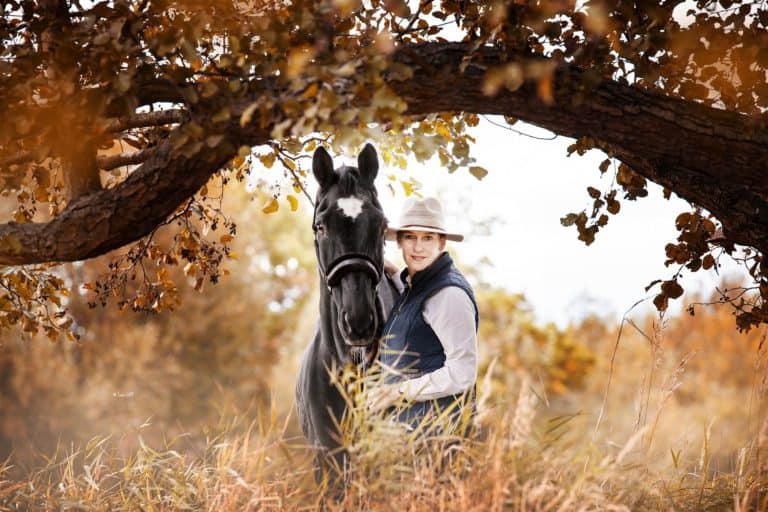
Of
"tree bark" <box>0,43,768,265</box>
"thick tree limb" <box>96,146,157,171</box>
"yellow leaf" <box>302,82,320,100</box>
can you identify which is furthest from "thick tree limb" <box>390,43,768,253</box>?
"thick tree limb" <box>96,146,157,171</box>

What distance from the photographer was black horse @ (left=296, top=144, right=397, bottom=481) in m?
3.69

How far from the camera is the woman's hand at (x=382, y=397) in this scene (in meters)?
3.36

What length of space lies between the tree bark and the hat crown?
0.75 metres

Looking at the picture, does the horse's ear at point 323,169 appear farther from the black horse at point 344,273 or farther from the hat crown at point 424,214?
the hat crown at point 424,214

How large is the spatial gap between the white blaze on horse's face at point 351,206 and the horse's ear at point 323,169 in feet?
0.78

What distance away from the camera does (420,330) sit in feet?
12.7

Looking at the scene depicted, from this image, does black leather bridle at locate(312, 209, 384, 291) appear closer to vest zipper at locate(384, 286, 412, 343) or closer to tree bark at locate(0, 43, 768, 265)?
vest zipper at locate(384, 286, 412, 343)

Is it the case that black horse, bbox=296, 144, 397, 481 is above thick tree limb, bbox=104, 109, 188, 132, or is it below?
below

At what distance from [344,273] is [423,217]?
69cm

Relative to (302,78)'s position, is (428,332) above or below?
below

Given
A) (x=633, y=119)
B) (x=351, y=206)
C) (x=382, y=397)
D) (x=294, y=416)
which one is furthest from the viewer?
(x=294, y=416)

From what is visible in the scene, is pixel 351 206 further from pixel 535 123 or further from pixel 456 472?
pixel 456 472

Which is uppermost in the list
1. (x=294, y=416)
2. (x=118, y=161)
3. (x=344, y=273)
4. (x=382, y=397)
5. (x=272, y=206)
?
(x=118, y=161)

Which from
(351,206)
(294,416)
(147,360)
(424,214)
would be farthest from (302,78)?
(147,360)
